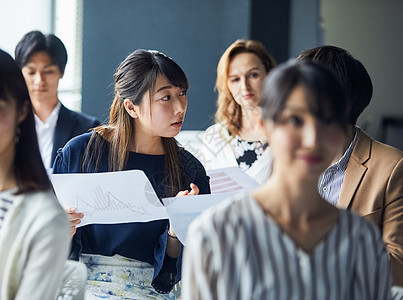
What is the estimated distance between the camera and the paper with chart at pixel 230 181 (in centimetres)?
170

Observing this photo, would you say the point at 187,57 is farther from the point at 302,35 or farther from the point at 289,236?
the point at 289,236

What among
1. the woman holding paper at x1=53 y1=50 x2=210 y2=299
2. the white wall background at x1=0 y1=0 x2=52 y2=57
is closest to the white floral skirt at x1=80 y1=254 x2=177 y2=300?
the woman holding paper at x1=53 y1=50 x2=210 y2=299

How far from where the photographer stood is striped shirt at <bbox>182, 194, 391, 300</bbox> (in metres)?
Answer: 1.09

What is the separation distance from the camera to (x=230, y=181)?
5.76 ft

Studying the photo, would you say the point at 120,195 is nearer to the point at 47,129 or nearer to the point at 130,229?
the point at 130,229

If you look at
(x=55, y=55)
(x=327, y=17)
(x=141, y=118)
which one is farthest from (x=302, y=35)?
(x=141, y=118)

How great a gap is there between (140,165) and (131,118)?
176mm

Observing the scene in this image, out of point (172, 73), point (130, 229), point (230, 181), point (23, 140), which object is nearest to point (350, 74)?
point (230, 181)

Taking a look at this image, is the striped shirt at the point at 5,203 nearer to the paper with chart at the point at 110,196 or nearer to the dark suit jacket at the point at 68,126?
the paper with chart at the point at 110,196

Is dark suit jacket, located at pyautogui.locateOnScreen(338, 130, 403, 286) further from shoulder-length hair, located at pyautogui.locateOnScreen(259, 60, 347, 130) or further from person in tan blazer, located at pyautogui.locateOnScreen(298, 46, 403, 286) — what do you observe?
shoulder-length hair, located at pyautogui.locateOnScreen(259, 60, 347, 130)

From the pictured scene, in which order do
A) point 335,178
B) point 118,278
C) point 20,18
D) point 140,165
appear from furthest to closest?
point 20,18 → point 140,165 → point 118,278 → point 335,178

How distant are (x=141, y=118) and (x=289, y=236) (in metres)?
1.17

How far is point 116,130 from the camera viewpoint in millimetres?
2227

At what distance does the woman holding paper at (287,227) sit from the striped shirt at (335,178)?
81 centimetres
